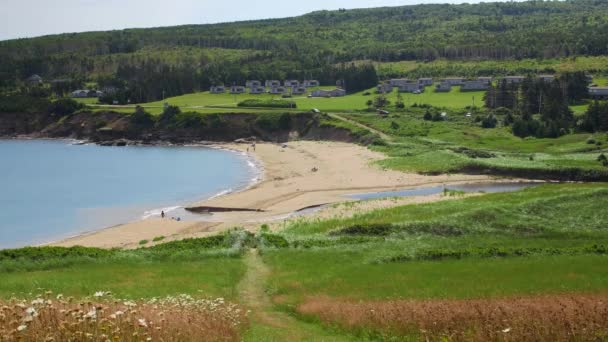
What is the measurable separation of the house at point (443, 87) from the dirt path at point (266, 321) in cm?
11105

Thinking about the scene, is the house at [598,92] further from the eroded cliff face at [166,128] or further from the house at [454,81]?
the eroded cliff face at [166,128]

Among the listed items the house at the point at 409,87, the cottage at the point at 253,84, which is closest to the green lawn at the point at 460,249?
the house at the point at 409,87

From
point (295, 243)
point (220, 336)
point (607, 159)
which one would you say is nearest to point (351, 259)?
point (295, 243)

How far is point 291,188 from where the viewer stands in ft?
226

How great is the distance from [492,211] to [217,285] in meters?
22.2

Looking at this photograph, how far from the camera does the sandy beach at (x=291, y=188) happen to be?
51062mm

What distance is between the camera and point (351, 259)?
33.9 meters

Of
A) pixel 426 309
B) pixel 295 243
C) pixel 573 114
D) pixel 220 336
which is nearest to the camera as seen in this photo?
pixel 220 336

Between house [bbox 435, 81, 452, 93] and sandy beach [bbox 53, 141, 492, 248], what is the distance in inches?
1757

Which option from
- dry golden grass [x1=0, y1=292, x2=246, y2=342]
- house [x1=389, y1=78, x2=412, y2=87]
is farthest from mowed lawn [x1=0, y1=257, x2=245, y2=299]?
house [x1=389, y1=78, x2=412, y2=87]

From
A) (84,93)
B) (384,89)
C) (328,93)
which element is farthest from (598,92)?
(84,93)

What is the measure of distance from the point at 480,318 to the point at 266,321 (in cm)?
703

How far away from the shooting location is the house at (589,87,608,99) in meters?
110

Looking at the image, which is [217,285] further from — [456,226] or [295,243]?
[456,226]
